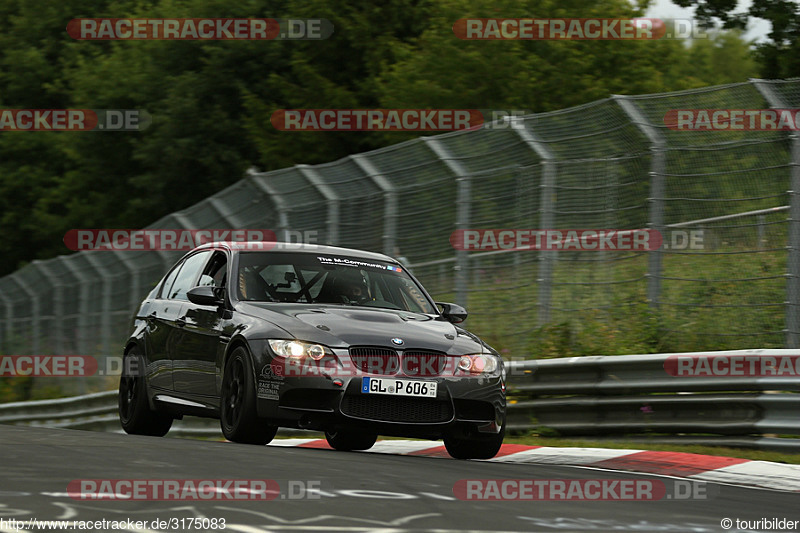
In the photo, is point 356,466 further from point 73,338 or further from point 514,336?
point 73,338

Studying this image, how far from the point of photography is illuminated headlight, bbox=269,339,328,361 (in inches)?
365

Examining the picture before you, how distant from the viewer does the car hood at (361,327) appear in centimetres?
938

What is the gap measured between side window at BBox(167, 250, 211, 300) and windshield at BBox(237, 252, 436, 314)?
0.82m

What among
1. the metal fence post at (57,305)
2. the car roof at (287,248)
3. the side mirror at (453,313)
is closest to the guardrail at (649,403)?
the side mirror at (453,313)

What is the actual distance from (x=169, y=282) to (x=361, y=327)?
3136 mm

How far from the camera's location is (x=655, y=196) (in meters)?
12.4

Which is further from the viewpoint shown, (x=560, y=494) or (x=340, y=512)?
(x=560, y=494)

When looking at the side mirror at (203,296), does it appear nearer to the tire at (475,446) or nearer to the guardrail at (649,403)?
the tire at (475,446)

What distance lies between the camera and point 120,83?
49906 mm

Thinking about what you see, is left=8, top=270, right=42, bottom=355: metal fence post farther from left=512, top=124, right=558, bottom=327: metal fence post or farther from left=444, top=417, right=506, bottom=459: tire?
left=444, top=417, right=506, bottom=459: tire

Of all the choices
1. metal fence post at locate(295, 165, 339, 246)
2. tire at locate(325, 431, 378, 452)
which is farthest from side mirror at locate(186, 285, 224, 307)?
metal fence post at locate(295, 165, 339, 246)

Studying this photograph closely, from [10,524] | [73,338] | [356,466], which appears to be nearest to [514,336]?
[356,466]

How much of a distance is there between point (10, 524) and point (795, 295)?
7.11 m

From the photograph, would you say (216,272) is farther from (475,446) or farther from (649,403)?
(649,403)
